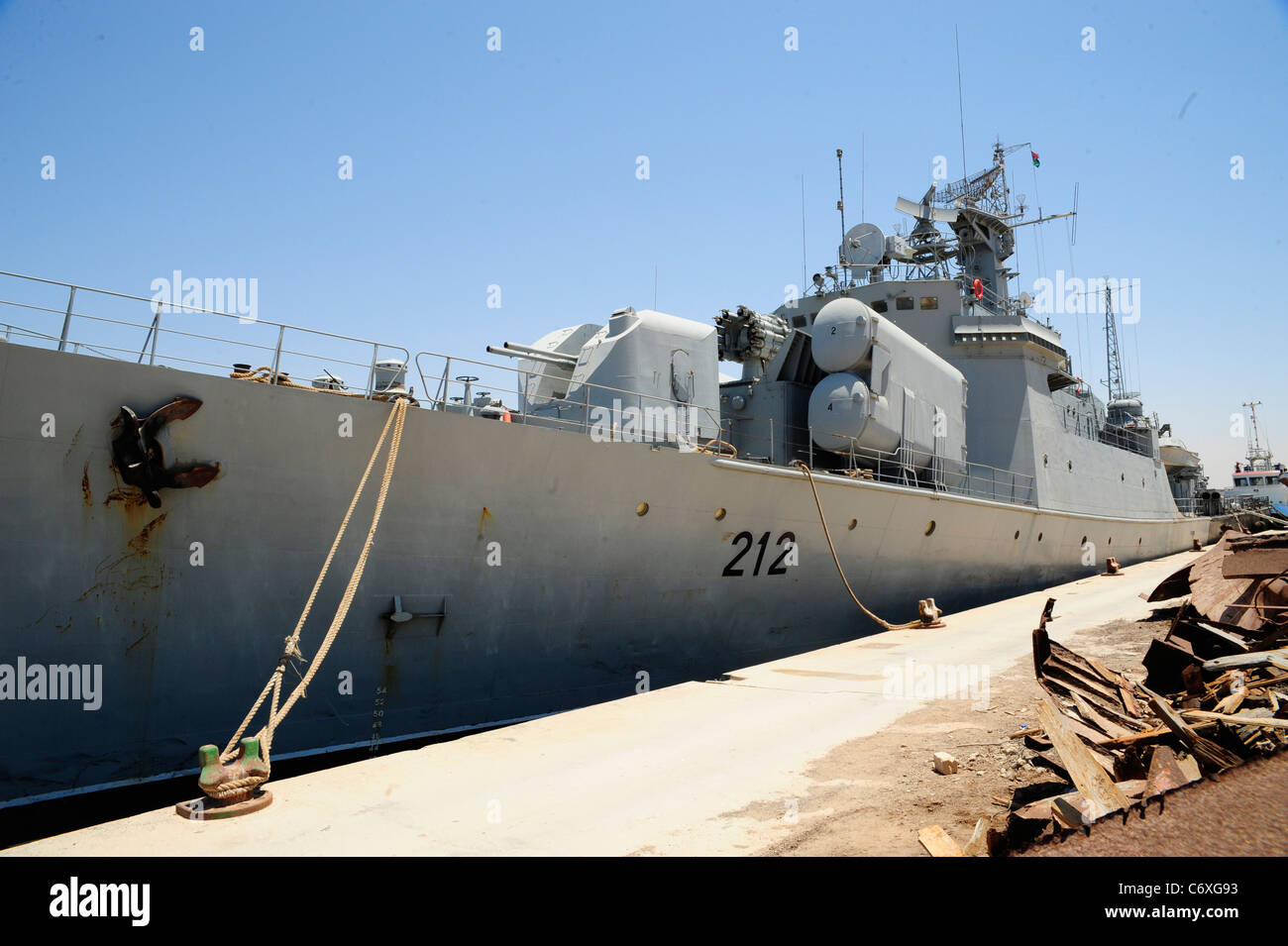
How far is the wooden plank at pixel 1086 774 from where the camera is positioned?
11.0ft

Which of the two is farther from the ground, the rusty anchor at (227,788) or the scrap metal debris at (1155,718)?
the scrap metal debris at (1155,718)

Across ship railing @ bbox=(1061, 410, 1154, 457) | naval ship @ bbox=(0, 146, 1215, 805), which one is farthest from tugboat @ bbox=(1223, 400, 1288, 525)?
naval ship @ bbox=(0, 146, 1215, 805)

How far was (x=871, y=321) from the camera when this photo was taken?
40.1 feet

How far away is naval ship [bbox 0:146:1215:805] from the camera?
570 cm

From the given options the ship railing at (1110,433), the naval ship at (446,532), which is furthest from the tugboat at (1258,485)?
the naval ship at (446,532)

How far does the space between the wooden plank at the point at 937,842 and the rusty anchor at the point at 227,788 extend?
336cm

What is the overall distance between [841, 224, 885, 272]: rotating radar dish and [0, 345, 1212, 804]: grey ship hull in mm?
8932

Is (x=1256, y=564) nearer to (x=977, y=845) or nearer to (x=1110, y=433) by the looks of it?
(x=977, y=845)

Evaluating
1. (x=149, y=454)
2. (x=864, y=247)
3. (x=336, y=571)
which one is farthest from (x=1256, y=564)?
(x=864, y=247)

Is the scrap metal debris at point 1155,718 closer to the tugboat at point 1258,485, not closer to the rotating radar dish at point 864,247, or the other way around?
the rotating radar dish at point 864,247

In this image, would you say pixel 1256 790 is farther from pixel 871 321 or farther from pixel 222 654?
pixel 871 321

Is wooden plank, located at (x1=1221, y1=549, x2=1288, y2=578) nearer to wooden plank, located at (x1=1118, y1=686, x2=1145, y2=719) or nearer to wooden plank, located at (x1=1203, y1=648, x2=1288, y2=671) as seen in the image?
wooden plank, located at (x1=1203, y1=648, x2=1288, y2=671)
